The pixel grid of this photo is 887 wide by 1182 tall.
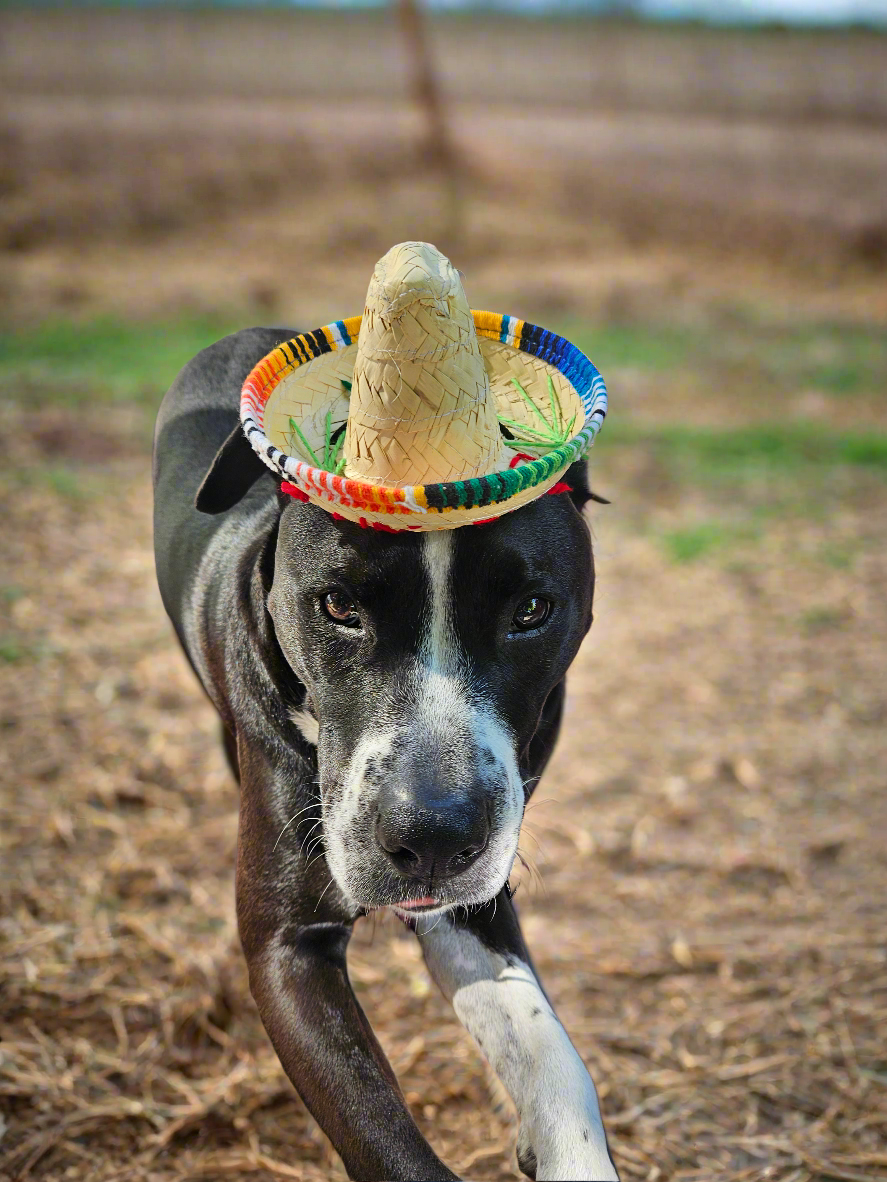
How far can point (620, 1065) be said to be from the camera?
2.84 meters

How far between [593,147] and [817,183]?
2468 mm

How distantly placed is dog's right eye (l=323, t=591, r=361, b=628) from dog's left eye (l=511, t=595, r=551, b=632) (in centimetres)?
26

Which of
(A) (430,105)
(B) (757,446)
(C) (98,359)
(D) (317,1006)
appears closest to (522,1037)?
(D) (317,1006)

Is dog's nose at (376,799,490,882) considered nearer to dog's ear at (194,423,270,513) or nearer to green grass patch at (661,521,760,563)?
dog's ear at (194,423,270,513)

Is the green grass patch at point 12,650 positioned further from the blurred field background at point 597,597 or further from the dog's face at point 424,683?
the dog's face at point 424,683

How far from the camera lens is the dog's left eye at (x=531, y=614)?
1.97 m

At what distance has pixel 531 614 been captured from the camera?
6.52ft

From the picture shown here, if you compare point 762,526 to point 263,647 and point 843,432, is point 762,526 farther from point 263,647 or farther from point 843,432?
point 263,647

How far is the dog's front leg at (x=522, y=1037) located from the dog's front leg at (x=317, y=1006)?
182 mm

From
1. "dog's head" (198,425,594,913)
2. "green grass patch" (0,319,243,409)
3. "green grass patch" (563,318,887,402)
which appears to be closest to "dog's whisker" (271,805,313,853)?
"dog's head" (198,425,594,913)

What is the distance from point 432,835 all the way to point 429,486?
1.70 ft

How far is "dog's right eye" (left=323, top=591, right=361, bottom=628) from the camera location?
194cm

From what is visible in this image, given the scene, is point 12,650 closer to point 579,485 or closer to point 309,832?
point 309,832

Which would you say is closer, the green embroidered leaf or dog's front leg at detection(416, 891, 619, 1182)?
dog's front leg at detection(416, 891, 619, 1182)
